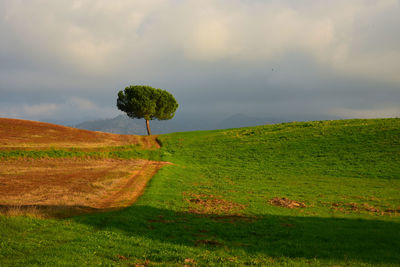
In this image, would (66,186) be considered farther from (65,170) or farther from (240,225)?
(240,225)

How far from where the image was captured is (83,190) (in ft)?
87.6

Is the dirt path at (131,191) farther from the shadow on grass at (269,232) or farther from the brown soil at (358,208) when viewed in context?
the brown soil at (358,208)

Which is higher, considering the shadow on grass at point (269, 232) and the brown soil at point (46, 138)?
the brown soil at point (46, 138)

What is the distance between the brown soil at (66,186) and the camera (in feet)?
66.6

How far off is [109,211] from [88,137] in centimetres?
5960

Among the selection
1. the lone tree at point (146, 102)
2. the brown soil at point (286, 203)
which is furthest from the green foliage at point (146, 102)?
the brown soil at point (286, 203)

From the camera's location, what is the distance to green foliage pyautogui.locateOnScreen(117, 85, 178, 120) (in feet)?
298

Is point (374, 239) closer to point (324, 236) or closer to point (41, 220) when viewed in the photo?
point (324, 236)

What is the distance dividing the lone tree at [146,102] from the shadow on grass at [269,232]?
74.0m

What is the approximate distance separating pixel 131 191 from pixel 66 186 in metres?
7.59

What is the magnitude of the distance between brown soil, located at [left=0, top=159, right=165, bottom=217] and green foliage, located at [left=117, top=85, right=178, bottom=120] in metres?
47.2

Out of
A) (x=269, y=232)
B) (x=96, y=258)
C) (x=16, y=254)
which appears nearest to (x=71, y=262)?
(x=96, y=258)

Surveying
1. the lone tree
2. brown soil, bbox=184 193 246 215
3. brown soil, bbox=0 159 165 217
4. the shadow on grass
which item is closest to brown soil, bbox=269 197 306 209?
brown soil, bbox=184 193 246 215

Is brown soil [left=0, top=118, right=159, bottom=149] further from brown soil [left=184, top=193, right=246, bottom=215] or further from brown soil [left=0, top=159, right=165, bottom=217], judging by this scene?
brown soil [left=184, top=193, right=246, bottom=215]
